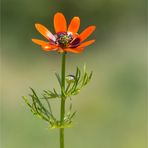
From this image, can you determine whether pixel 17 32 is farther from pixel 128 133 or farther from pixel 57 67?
pixel 128 133

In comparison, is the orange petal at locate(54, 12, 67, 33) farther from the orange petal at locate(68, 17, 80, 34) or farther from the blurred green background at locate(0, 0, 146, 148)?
the blurred green background at locate(0, 0, 146, 148)

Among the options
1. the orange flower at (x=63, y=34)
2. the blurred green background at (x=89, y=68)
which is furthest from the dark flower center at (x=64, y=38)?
the blurred green background at (x=89, y=68)

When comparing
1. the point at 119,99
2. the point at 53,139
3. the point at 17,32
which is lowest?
the point at 53,139

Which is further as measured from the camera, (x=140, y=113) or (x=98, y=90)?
(x=98, y=90)

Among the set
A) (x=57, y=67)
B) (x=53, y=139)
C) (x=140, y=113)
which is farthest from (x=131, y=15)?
(x=53, y=139)

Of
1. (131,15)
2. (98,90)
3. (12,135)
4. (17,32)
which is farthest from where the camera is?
(131,15)

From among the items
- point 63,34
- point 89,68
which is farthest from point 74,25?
point 89,68

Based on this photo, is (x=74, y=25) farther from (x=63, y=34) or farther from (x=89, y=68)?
(x=89, y=68)
